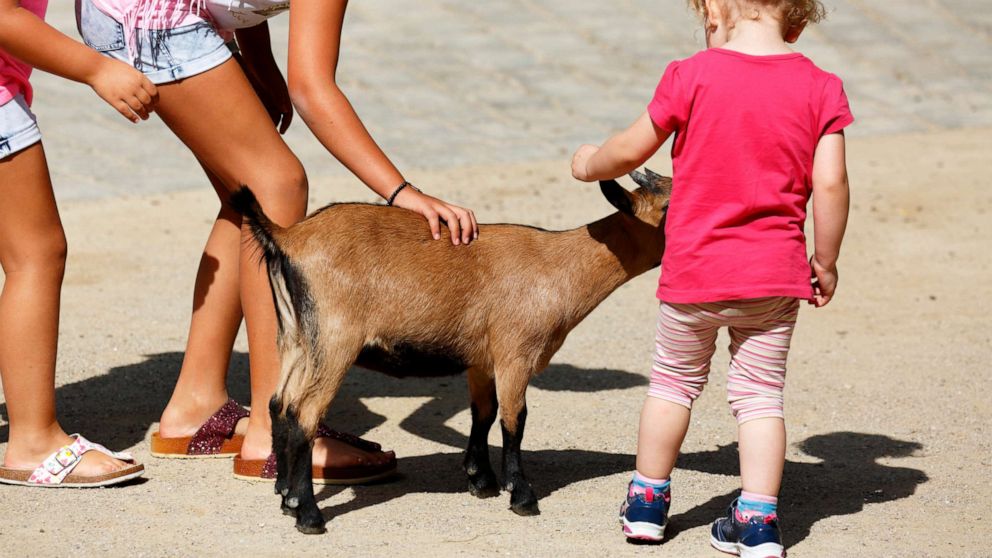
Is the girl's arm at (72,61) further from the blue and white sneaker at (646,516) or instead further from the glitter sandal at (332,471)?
the blue and white sneaker at (646,516)

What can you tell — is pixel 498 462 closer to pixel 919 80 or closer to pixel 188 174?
pixel 188 174

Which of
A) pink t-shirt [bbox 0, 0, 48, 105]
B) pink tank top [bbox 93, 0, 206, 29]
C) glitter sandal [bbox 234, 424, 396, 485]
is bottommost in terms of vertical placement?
glitter sandal [bbox 234, 424, 396, 485]

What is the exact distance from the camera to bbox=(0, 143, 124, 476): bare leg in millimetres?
4285

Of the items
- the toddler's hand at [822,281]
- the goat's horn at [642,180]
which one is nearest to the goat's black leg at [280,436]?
the goat's horn at [642,180]

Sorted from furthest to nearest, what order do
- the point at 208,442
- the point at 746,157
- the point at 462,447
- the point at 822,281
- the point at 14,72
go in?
the point at 462,447 → the point at 208,442 → the point at 14,72 → the point at 822,281 → the point at 746,157

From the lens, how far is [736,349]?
156 inches

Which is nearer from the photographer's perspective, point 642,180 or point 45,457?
point 642,180

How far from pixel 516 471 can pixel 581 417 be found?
1208mm

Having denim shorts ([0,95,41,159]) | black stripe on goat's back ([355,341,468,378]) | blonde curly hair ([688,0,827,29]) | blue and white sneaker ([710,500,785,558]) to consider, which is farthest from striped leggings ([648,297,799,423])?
denim shorts ([0,95,41,159])

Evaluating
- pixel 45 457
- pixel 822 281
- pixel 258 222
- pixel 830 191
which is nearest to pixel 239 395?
pixel 45 457

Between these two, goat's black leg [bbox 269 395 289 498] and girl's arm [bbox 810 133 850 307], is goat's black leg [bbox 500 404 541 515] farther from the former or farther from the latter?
girl's arm [bbox 810 133 850 307]

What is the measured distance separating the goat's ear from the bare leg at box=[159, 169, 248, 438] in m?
1.41

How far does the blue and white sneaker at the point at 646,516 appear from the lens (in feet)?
12.9

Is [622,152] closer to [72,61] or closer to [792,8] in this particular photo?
[792,8]
